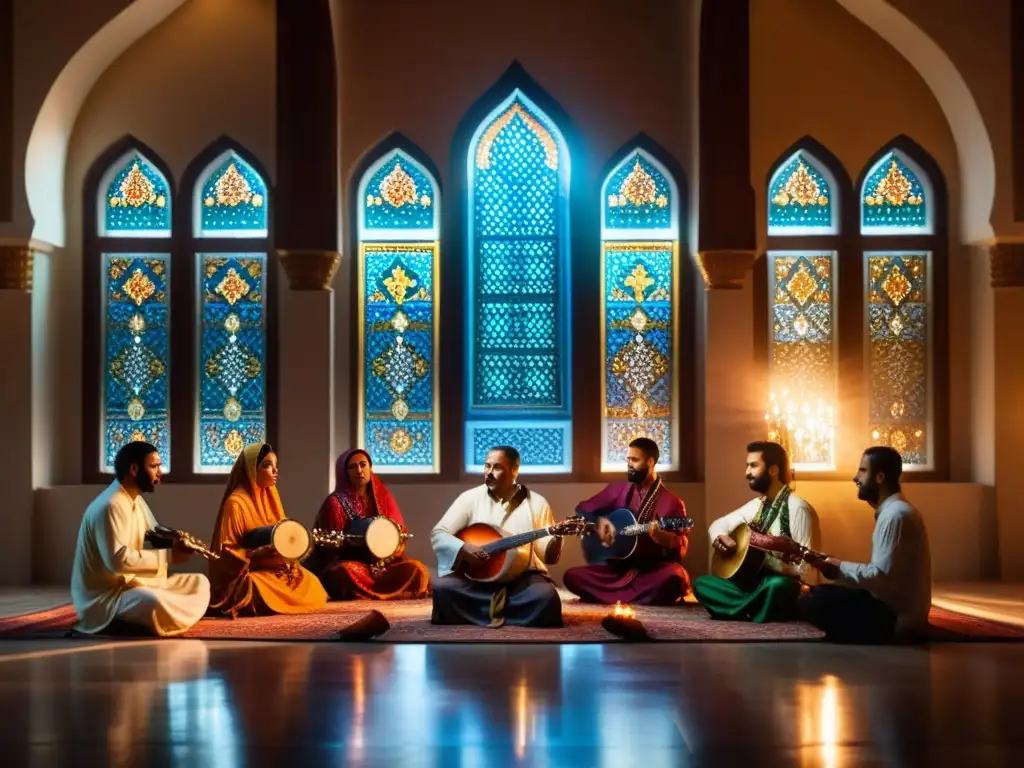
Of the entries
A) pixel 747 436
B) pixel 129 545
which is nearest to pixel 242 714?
pixel 129 545

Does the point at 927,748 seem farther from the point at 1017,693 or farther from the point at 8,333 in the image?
the point at 8,333

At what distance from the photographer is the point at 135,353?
34.1 feet

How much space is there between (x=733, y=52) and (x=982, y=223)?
2.29 m

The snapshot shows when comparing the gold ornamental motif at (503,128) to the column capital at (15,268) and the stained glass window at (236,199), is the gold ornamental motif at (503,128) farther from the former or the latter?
the column capital at (15,268)

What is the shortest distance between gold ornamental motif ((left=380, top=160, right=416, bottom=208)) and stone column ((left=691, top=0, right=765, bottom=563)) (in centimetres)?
230

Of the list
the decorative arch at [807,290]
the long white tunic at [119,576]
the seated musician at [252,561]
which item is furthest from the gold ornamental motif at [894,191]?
the long white tunic at [119,576]

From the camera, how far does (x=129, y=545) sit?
736cm

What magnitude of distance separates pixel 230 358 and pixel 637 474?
3476mm

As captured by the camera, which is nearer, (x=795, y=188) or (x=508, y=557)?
(x=508, y=557)

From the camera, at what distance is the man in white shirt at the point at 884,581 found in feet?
22.9

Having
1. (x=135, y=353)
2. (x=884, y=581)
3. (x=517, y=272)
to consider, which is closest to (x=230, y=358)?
(x=135, y=353)

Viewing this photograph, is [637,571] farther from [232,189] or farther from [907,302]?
Result: [232,189]

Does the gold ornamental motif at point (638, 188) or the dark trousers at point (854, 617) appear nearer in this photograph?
the dark trousers at point (854, 617)

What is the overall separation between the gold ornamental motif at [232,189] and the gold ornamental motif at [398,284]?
1.25 meters
